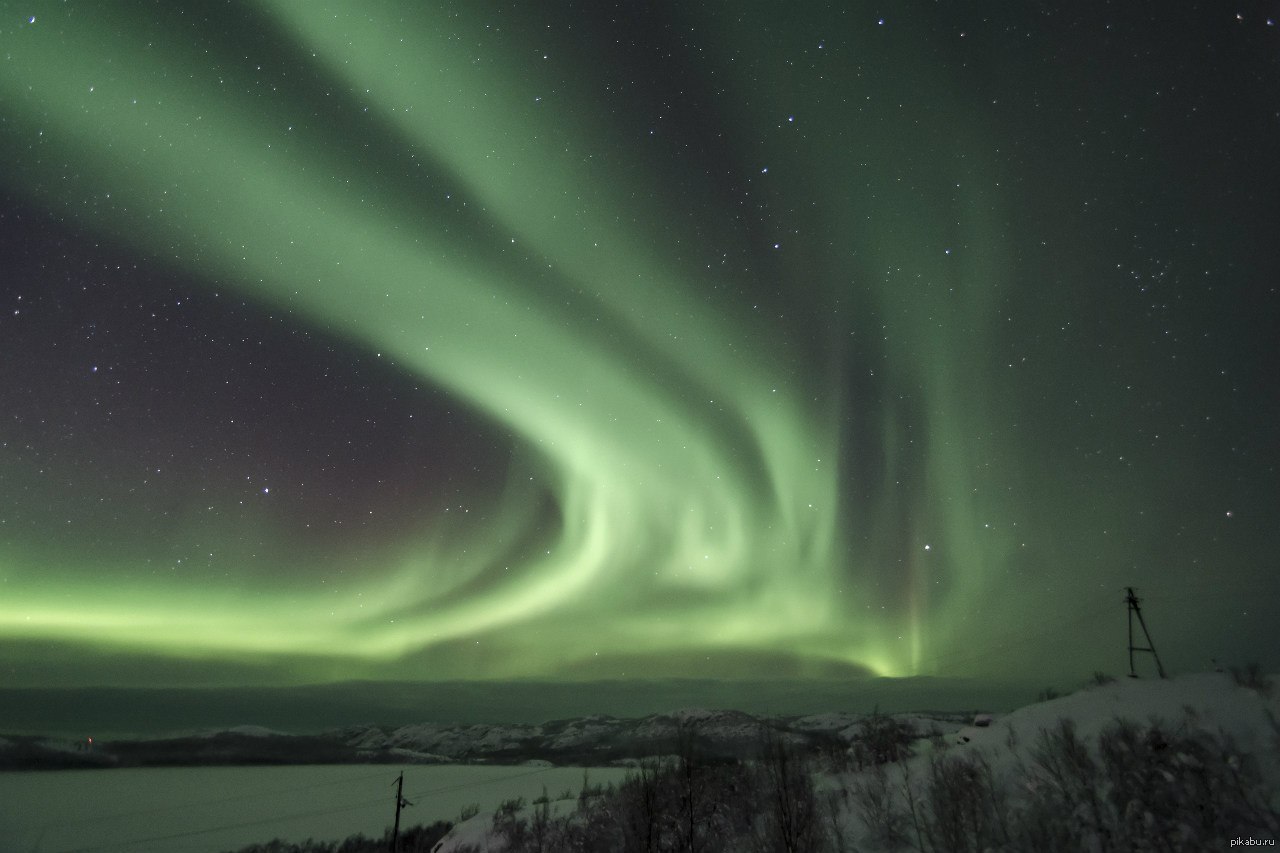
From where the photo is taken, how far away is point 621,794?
66.2 m

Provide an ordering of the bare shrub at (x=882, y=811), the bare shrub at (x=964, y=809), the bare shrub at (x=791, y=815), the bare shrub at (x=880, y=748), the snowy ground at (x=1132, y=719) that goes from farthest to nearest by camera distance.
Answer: the bare shrub at (x=880, y=748) < the bare shrub at (x=791, y=815) < the bare shrub at (x=882, y=811) < the bare shrub at (x=964, y=809) < the snowy ground at (x=1132, y=719)

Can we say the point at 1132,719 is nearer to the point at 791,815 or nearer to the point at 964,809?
the point at 964,809

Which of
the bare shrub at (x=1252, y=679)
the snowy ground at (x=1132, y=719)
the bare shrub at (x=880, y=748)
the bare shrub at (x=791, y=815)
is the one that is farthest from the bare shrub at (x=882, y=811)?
the bare shrub at (x=1252, y=679)

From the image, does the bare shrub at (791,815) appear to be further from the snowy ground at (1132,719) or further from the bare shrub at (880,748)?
the bare shrub at (880,748)

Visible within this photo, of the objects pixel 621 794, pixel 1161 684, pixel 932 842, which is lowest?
pixel 621 794

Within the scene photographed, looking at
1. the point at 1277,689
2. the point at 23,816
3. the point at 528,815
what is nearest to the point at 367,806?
the point at 23,816

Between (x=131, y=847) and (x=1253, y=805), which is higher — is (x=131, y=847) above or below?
below

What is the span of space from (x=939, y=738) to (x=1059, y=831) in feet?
98.8

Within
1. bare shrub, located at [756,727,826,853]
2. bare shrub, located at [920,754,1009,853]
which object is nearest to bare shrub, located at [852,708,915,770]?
bare shrub, located at [756,727,826,853]

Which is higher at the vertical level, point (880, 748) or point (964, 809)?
point (964, 809)

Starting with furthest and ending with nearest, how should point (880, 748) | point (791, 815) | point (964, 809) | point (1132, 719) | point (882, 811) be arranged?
point (880, 748) → point (791, 815) → point (882, 811) → point (1132, 719) → point (964, 809)

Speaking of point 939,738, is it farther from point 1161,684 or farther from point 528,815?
point 528,815

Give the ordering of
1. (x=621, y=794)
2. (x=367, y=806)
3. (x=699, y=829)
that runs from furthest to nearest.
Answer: (x=367, y=806) → (x=621, y=794) → (x=699, y=829)

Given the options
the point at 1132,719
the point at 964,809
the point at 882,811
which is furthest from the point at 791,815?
the point at 1132,719
